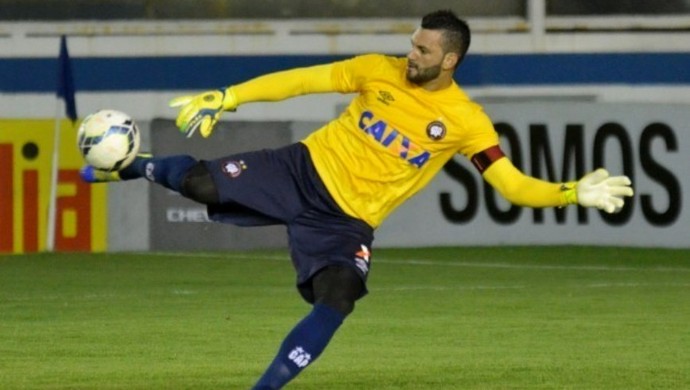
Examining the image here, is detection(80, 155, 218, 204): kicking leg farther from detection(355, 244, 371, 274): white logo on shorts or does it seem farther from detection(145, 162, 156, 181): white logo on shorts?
detection(355, 244, 371, 274): white logo on shorts

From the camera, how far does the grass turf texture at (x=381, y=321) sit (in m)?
10.3

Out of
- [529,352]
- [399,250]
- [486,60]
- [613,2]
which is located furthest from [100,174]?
[613,2]

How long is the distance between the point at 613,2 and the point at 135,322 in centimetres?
1405

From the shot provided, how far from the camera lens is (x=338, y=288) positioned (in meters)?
8.41

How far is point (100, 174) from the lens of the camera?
30.0 ft

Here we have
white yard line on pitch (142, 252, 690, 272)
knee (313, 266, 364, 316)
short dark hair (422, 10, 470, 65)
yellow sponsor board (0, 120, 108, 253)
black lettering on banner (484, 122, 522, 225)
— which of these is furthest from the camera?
black lettering on banner (484, 122, 522, 225)

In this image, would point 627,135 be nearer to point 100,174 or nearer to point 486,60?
point 486,60

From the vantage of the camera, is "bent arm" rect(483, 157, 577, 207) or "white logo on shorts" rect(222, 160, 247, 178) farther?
"white logo on shorts" rect(222, 160, 247, 178)

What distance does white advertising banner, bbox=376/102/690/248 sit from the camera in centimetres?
1944

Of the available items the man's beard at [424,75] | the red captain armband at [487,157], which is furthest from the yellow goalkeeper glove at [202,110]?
the red captain armband at [487,157]

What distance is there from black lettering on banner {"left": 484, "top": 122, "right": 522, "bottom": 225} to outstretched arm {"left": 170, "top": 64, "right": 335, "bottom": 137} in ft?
35.8

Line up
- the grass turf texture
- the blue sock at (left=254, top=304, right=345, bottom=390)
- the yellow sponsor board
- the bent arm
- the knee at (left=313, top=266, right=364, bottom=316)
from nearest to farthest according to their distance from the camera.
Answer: the blue sock at (left=254, top=304, right=345, bottom=390) < the knee at (left=313, top=266, right=364, bottom=316) < the bent arm < the grass turf texture < the yellow sponsor board

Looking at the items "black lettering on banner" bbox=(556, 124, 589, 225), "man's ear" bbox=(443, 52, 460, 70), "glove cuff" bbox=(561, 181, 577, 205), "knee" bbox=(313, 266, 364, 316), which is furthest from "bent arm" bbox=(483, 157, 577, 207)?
"black lettering on banner" bbox=(556, 124, 589, 225)

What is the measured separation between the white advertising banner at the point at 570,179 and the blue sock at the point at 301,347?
11303 millimetres
